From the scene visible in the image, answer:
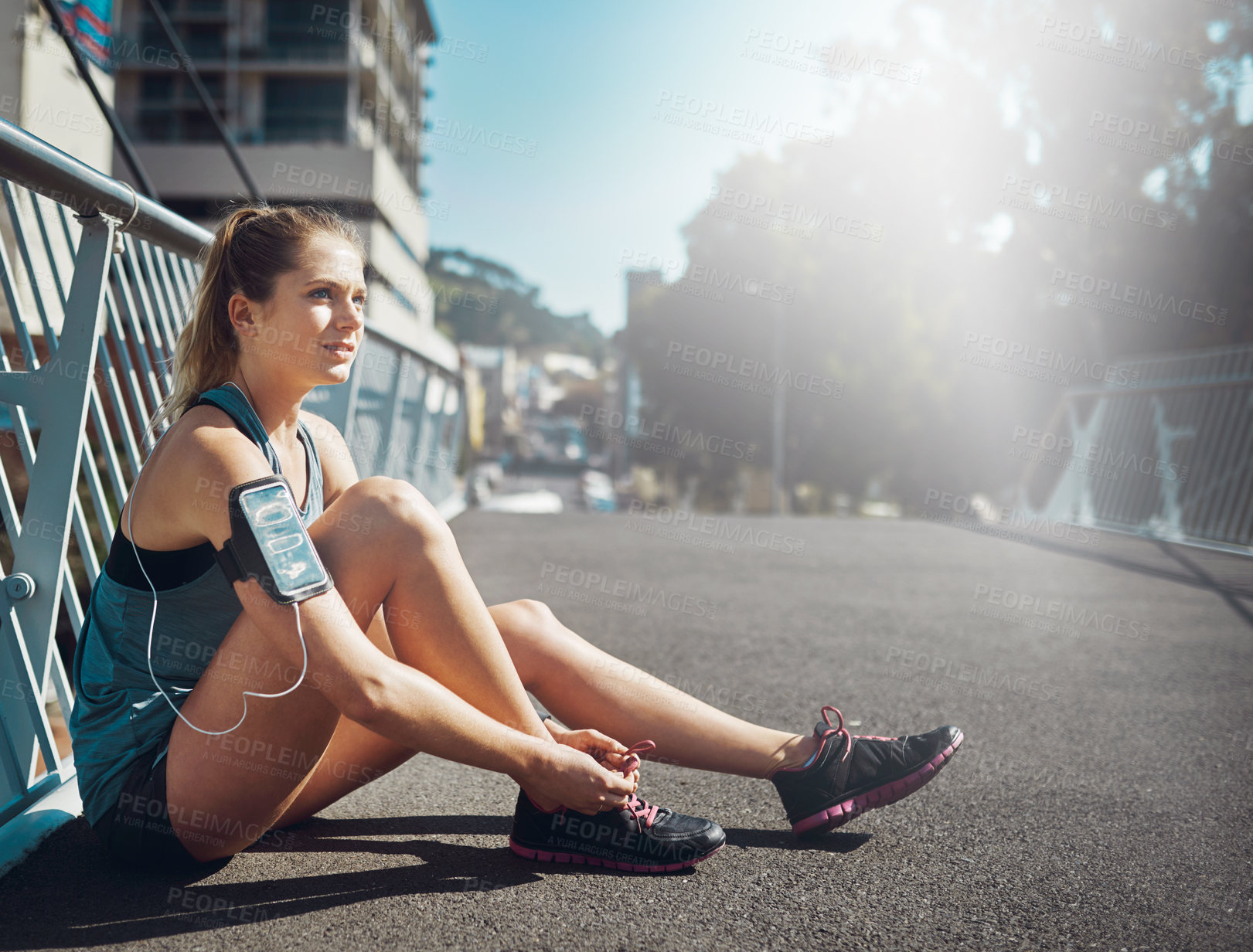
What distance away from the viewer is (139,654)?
1653mm

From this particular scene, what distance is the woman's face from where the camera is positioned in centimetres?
178

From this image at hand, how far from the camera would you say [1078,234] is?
20.2 metres

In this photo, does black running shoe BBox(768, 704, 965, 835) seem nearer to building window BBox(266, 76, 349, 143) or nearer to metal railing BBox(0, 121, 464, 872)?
metal railing BBox(0, 121, 464, 872)

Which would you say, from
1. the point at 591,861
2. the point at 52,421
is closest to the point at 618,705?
the point at 591,861

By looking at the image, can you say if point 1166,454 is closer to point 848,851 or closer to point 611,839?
point 848,851

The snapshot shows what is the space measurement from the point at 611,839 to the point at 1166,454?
374 inches

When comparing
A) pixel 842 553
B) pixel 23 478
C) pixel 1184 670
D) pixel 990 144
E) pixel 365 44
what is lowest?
→ pixel 842 553

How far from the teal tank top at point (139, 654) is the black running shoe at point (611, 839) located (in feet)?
2.25

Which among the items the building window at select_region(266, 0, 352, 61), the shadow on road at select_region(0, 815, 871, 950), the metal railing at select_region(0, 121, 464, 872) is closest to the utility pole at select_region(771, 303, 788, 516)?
the building window at select_region(266, 0, 352, 61)

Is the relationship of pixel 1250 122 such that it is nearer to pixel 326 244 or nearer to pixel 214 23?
pixel 326 244

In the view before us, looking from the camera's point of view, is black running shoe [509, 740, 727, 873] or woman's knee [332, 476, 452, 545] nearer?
woman's knee [332, 476, 452, 545]

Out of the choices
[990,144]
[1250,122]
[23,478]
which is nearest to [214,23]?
[990,144]

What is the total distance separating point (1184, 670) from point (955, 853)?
8.62ft

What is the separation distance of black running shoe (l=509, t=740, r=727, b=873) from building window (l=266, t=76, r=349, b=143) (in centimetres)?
3340
